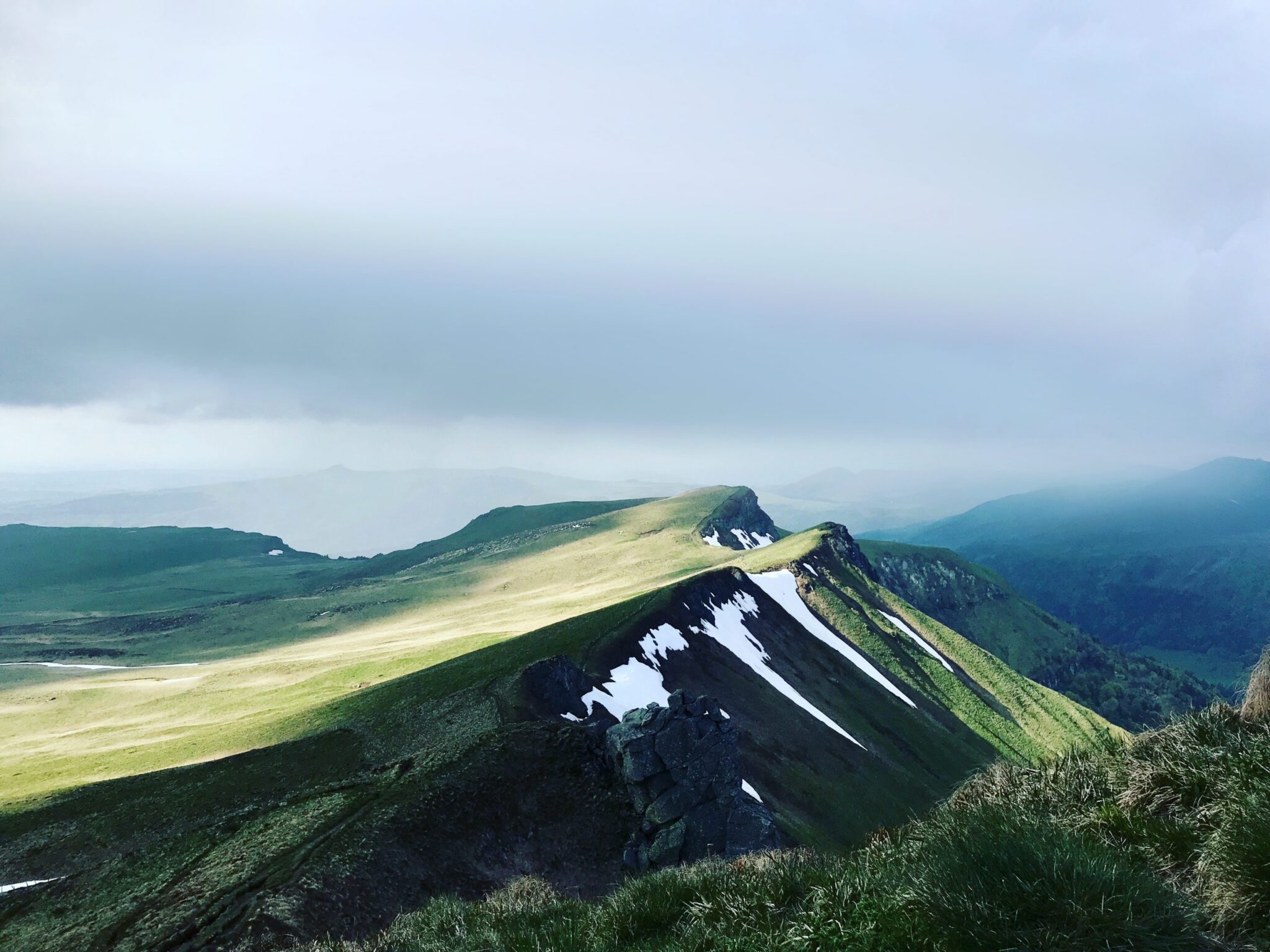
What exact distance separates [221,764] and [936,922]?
4004 cm

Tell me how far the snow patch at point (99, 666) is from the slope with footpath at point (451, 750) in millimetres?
4571

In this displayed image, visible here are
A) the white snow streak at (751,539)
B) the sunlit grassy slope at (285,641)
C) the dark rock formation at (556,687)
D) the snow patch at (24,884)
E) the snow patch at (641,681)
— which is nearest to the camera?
the snow patch at (24,884)

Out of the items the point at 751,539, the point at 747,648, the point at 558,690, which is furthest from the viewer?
the point at 751,539

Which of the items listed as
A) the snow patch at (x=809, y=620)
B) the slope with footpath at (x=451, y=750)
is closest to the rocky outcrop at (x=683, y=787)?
the slope with footpath at (x=451, y=750)

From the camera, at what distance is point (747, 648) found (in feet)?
224

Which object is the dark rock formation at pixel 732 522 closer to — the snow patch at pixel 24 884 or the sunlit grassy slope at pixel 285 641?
the sunlit grassy slope at pixel 285 641

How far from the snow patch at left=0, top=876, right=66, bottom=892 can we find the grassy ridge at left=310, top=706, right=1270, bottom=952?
77.7 ft

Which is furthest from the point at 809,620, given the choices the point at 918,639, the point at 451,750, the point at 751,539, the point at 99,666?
the point at 99,666

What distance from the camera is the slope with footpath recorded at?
83.0ft

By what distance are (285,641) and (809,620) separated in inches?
3204

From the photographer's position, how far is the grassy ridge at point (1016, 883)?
665 cm

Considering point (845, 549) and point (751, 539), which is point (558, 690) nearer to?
point (845, 549)

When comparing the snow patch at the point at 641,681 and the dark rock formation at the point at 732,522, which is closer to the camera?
the snow patch at the point at 641,681

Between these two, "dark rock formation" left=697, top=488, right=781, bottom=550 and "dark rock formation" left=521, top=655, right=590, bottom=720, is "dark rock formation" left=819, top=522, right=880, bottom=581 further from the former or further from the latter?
"dark rock formation" left=521, top=655, right=590, bottom=720
